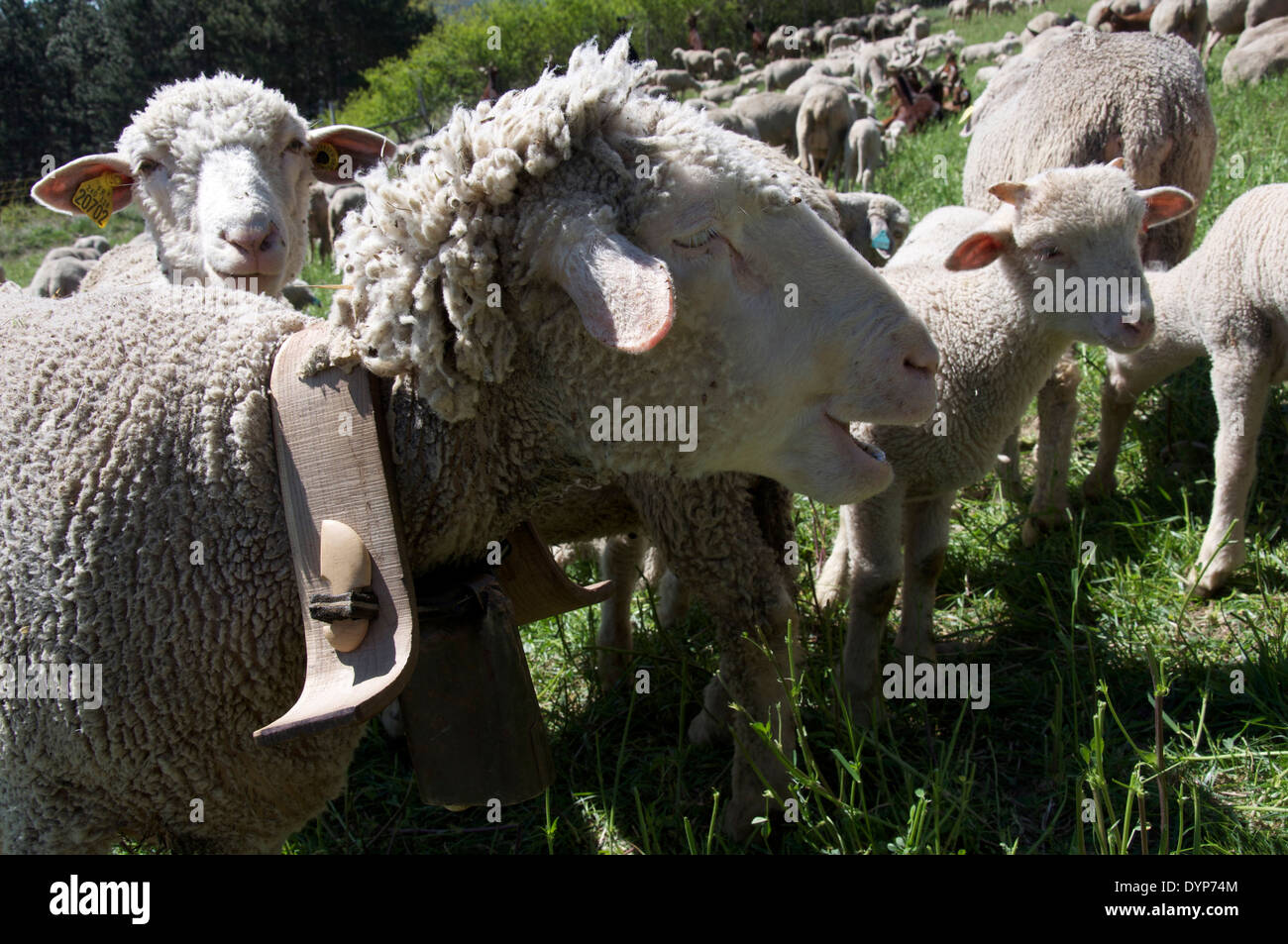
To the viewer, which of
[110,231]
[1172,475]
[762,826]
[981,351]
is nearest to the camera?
[762,826]

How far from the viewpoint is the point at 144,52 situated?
81.9ft

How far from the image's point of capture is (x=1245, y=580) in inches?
127

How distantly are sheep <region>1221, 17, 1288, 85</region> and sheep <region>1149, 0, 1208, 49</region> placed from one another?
93.0 inches

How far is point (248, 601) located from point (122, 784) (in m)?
0.33

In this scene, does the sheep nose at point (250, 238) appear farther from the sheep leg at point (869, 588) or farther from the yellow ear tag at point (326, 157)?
the sheep leg at point (869, 588)

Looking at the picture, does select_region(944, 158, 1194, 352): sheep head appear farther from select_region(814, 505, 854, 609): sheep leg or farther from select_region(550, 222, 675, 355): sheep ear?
select_region(550, 222, 675, 355): sheep ear

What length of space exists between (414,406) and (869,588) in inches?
67.8

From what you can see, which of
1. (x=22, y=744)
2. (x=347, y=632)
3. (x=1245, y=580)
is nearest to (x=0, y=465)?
(x=22, y=744)

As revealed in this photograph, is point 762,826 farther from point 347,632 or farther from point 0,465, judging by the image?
point 0,465

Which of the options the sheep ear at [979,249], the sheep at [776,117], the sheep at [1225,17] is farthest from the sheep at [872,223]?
the sheep at [1225,17]

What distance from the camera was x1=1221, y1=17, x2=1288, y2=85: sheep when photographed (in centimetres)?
1124

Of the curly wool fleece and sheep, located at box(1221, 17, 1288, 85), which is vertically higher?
sheep, located at box(1221, 17, 1288, 85)

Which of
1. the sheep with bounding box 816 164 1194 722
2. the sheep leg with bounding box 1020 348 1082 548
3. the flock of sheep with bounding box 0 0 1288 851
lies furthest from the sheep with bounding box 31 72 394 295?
the sheep leg with bounding box 1020 348 1082 548

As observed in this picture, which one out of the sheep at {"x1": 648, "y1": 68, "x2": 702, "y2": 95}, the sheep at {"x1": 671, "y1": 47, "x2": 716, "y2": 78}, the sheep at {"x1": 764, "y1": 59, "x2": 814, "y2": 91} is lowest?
the sheep at {"x1": 764, "y1": 59, "x2": 814, "y2": 91}
